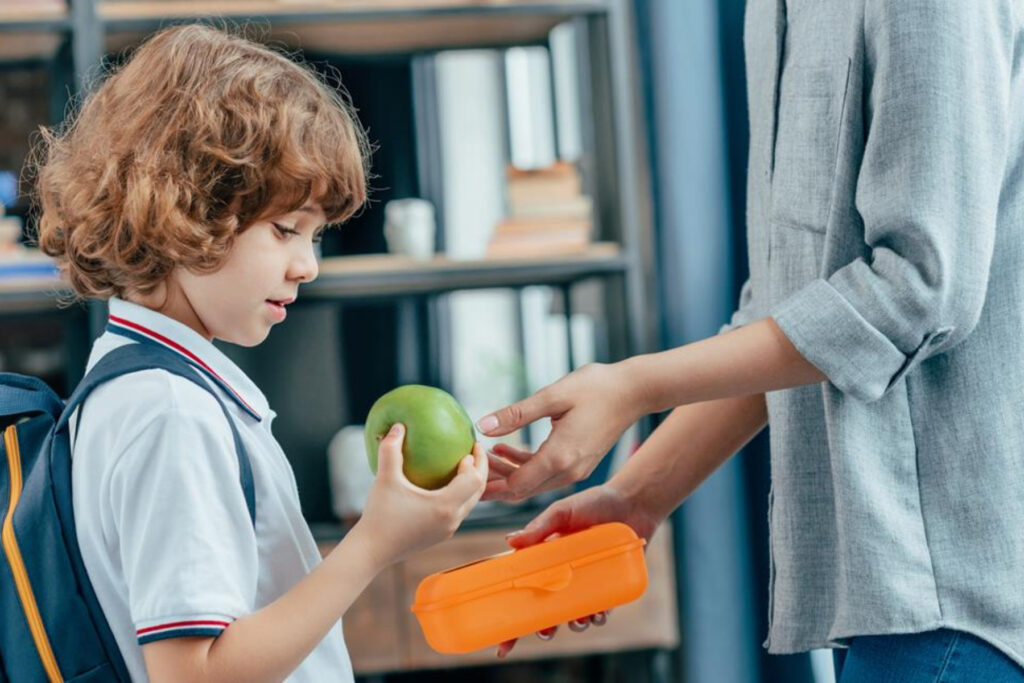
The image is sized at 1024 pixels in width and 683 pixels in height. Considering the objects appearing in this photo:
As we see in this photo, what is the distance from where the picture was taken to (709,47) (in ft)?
8.85

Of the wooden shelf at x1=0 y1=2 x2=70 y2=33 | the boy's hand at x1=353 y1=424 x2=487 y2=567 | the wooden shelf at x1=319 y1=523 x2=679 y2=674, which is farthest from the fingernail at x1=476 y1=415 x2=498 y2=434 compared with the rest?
the wooden shelf at x1=0 y1=2 x2=70 y2=33

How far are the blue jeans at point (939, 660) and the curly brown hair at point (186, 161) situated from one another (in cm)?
56

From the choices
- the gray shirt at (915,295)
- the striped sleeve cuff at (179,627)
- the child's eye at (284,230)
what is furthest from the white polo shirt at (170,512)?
the gray shirt at (915,295)

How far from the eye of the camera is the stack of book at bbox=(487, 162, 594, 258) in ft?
8.77

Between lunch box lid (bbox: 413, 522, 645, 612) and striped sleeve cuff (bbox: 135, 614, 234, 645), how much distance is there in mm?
214

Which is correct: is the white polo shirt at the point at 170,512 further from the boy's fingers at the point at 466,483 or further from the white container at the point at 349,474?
the white container at the point at 349,474

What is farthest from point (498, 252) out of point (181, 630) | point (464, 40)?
point (181, 630)

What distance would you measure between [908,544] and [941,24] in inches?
15.0

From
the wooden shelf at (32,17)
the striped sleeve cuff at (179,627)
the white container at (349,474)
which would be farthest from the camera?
the white container at (349,474)

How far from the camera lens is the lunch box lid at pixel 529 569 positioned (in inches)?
39.6

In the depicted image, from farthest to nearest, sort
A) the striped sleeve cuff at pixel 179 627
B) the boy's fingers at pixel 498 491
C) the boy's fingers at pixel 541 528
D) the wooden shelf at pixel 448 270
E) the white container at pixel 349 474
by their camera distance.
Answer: the white container at pixel 349 474
the wooden shelf at pixel 448 270
the boy's fingers at pixel 541 528
the boy's fingers at pixel 498 491
the striped sleeve cuff at pixel 179 627

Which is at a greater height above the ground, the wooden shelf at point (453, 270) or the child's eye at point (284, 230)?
the child's eye at point (284, 230)

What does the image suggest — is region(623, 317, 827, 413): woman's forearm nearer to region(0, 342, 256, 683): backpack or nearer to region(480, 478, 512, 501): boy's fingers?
region(480, 478, 512, 501): boy's fingers

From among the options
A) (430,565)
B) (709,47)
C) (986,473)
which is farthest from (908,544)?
(709,47)
